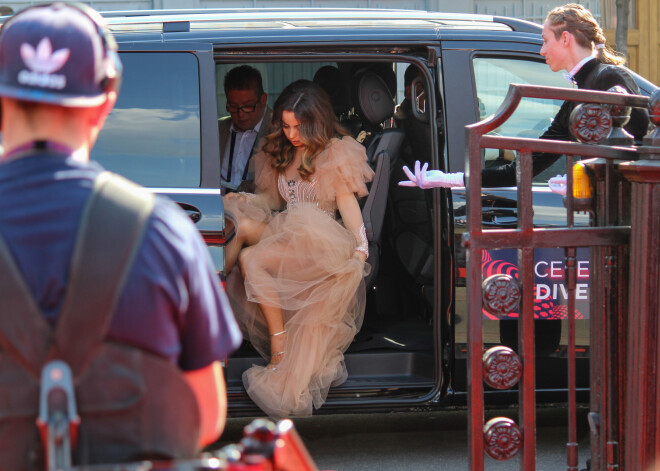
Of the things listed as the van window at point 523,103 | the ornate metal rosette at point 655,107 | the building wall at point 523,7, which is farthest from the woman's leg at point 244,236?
the building wall at point 523,7

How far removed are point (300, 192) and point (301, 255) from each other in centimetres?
40

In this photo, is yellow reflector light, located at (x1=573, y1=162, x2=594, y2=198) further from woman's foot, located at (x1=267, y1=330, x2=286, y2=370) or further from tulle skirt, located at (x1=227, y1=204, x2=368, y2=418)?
woman's foot, located at (x1=267, y1=330, x2=286, y2=370)

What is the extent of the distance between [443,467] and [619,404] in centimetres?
149

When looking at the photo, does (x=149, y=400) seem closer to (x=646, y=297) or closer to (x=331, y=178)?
(x=646, y=297)

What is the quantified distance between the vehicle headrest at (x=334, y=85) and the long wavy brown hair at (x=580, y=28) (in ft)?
4.61

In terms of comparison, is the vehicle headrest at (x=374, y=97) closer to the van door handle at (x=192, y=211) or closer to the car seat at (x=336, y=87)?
the car seat at (x=336, y=87)

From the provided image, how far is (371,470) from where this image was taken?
13.4 feet

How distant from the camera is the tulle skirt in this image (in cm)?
423

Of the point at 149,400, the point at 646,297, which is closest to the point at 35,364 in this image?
the point at 149,400

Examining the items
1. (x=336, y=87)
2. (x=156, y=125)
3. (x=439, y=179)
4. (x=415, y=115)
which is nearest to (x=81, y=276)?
(x=156, y=125)

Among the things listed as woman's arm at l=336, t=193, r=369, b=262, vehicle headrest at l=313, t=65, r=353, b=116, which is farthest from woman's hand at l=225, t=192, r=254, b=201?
vehicle headrest at l=313, t=65, r=353, b=116

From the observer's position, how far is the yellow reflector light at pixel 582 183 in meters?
2.83

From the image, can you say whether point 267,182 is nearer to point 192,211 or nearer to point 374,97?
point 374,97

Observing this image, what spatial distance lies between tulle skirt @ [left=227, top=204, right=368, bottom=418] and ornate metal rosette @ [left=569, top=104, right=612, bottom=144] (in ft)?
6.13
